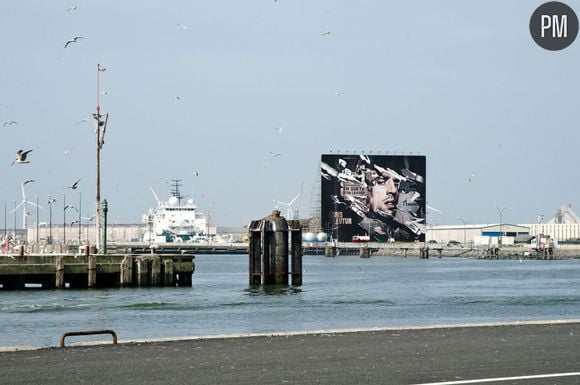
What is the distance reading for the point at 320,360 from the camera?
18.9 meters

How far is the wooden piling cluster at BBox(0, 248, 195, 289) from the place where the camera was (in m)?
71.8

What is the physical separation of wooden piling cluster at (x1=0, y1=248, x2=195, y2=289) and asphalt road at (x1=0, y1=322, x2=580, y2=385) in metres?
50.8

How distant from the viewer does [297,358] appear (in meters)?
19.2

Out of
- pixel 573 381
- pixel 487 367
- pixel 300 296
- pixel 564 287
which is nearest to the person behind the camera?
pixel 573 381

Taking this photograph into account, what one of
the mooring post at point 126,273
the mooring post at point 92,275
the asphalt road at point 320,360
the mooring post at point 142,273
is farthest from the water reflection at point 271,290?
the asphalt road at point 320,360

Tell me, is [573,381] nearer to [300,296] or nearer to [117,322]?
[117,322]

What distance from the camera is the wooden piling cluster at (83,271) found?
236ft

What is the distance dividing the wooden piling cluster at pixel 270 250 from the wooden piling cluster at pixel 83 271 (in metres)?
6.80

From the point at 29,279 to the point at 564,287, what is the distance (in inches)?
1714

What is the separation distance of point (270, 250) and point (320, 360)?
53.8 meters

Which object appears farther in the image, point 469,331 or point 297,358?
point 469,331

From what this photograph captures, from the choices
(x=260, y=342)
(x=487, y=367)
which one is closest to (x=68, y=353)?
(x=260, y=342)

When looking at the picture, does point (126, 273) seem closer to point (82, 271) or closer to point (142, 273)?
point (142, 273)

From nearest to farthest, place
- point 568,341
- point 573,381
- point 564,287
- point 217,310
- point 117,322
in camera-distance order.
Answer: point 573,381 < point 568,341 < point 117,322 < point 217,310 < point 564,287
